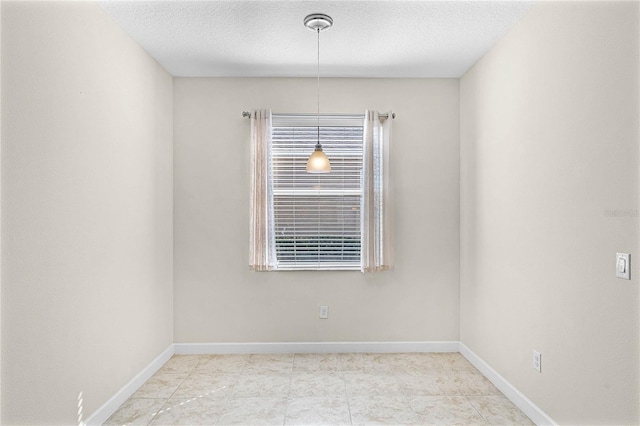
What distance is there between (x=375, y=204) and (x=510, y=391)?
6.13 ft

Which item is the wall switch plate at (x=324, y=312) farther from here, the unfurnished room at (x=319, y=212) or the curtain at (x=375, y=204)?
the curtain at (x=375, y=204)

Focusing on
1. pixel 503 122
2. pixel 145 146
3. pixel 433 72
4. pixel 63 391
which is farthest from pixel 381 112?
pixel 63 391

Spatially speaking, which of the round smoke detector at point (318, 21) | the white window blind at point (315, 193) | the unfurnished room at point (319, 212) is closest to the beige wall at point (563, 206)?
the unfurnished room at point (319, 212)

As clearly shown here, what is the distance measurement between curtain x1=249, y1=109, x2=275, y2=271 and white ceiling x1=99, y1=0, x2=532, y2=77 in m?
0.54

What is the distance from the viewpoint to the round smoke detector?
9.09ft

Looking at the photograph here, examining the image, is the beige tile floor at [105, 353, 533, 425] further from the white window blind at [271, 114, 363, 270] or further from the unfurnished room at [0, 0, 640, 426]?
the white window blind at [271, 114, 363, 270]

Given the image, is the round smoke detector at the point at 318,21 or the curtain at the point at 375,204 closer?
the round smoke detector at the point at 318,21

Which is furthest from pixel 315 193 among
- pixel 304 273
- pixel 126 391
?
Answer: pixel 126 391

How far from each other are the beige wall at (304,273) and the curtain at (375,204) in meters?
0.13

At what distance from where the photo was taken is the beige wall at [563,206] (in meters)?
1.91

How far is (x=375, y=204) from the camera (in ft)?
12.8

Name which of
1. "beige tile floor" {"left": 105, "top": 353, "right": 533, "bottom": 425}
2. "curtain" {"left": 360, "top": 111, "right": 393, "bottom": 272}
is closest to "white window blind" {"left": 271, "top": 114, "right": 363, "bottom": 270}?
"curtain" {"left": 360, "top": 111, "right": 393, "bottom": 272}

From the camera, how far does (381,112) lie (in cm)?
401

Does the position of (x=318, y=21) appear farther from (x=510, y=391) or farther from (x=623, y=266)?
(x=510, y=391)
